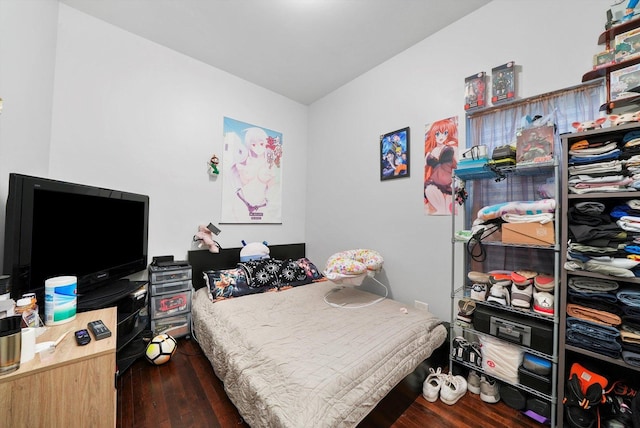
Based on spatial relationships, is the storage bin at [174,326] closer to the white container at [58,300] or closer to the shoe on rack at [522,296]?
the white container at [58,300]

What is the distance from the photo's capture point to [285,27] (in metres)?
2.20

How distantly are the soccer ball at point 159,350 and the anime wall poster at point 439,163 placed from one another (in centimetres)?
248

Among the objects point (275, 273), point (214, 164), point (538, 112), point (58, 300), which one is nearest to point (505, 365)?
point (538, 112)

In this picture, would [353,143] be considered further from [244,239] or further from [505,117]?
[244,239]

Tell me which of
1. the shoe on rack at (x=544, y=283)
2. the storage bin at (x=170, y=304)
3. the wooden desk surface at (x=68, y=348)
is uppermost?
the shoe on rack at (x=544, y=283)

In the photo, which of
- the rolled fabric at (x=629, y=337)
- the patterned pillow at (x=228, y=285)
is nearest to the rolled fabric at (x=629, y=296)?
the rolled fabric at (x=629, y=337)

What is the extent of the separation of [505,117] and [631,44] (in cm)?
64

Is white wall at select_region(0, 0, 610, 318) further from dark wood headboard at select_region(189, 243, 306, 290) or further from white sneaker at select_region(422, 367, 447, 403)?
white sneaker at select_region(422, 367, 447, 403)

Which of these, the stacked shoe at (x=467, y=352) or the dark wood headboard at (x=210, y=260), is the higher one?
the dark wood headboard at (x=210, y=260)

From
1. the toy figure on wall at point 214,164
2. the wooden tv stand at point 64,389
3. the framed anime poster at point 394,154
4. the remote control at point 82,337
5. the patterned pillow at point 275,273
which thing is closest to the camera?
the wooden tv stand at point 64,389

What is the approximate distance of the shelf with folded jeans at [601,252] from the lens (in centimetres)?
120

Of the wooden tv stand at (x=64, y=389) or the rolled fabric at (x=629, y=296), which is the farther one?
the rolled fabric at (x=629, y=296)

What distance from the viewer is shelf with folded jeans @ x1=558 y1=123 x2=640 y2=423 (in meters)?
1.20

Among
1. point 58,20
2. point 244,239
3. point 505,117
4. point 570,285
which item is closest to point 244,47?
point 58,20
